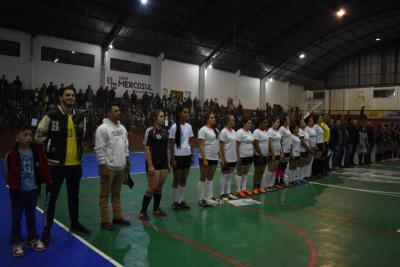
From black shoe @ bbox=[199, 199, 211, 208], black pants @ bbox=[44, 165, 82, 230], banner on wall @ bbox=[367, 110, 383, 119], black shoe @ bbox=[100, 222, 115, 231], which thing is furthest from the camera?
banner on wall @ bbox=[367, 110, 383, 119]

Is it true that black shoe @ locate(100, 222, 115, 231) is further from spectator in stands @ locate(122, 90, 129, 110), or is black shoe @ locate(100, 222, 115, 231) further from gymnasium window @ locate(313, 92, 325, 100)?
gymnasium window @ locate(313, 92, 325, 100)

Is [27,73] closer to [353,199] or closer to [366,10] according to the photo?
[353,199]

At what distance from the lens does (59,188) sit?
4.39 meters

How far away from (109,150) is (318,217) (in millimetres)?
3911

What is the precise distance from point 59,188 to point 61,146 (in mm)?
581

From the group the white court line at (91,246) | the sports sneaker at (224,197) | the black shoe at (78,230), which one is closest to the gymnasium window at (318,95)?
the sports sneaker at (224,197)

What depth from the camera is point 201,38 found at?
970 inches

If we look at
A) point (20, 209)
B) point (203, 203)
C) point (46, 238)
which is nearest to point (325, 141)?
point (203, 203)

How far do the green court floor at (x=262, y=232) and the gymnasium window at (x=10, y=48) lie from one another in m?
14.3

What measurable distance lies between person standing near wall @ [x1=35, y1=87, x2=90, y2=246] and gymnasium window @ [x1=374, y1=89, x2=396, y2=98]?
37348 mm

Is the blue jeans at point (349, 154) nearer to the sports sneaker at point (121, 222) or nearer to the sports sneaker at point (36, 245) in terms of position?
the sports sneaker at point (121, 222)

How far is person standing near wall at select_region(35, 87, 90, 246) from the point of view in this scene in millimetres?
4262

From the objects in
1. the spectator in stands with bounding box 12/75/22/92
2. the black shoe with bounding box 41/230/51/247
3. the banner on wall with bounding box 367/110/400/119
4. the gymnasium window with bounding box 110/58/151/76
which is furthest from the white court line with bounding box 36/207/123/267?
the banner on wall with bounding box 367/110/400/119

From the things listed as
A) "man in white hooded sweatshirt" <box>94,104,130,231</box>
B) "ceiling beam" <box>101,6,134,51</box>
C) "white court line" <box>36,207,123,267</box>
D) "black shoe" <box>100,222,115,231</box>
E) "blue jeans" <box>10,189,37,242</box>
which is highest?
"ceiling beam" <box>101,6,134,51</box>
